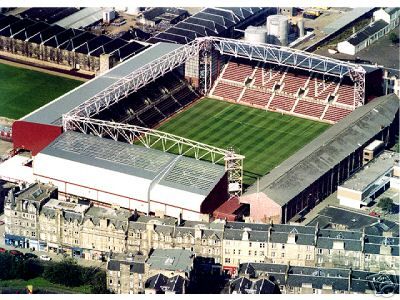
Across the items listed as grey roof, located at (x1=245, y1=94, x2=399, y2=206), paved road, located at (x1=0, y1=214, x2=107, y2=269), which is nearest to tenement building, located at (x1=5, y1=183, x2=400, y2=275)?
paved road, located at (x1=0, y1=214, x2=107, y2=269)

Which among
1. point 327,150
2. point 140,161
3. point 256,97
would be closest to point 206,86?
point 256,97

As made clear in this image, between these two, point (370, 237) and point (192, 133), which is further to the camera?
point (192, 133)

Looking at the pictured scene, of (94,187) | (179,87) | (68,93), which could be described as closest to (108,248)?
(94,187)

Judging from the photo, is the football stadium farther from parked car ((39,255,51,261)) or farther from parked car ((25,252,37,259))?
parked car ((25,252,37,259))

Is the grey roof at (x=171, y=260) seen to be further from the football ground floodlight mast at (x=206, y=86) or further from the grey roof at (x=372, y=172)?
the grey roof at (x=372, y=172)

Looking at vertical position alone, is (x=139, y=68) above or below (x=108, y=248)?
above

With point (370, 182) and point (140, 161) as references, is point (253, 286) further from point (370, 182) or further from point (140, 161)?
point (370, 182)

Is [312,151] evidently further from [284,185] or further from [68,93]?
[68,93]
